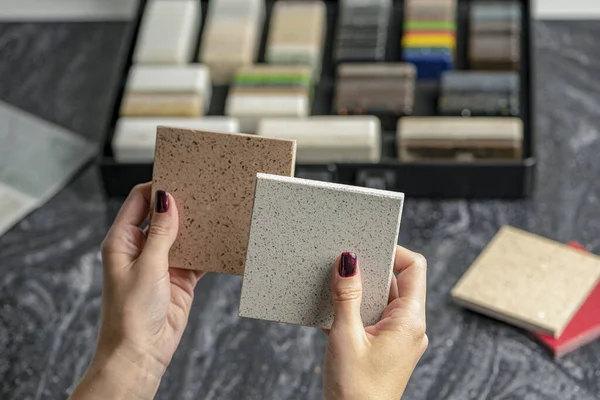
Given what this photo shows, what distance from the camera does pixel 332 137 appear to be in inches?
59.9

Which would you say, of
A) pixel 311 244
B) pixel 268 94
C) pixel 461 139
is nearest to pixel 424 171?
pixel 461 139

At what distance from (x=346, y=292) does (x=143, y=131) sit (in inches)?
27.5

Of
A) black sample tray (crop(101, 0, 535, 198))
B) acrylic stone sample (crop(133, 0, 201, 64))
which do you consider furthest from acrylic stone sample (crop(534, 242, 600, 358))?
acrylic stone sample (crop(133, 0, 201, 64))

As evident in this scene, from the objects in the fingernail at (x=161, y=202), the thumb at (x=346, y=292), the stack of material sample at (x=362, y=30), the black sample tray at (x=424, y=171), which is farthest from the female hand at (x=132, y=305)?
the stack of material sample at (x=362, y=30)

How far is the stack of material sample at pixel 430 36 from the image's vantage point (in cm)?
166

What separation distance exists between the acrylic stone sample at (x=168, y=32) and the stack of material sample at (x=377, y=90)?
0.28m

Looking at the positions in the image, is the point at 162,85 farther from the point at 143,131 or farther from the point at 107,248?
the point at 107,248

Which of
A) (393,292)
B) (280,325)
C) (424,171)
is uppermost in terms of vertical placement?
(393,292)

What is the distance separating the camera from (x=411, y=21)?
1.72 meters

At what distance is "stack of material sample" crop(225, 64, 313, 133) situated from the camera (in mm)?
1600

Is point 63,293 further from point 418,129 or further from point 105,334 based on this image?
point 418,129

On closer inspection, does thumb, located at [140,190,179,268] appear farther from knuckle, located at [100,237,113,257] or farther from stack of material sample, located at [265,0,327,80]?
stack of material sample, located at [265,0,327,80]

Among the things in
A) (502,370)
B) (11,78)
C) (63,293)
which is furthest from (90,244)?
(502,370)

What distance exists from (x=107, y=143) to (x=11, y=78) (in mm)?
368
